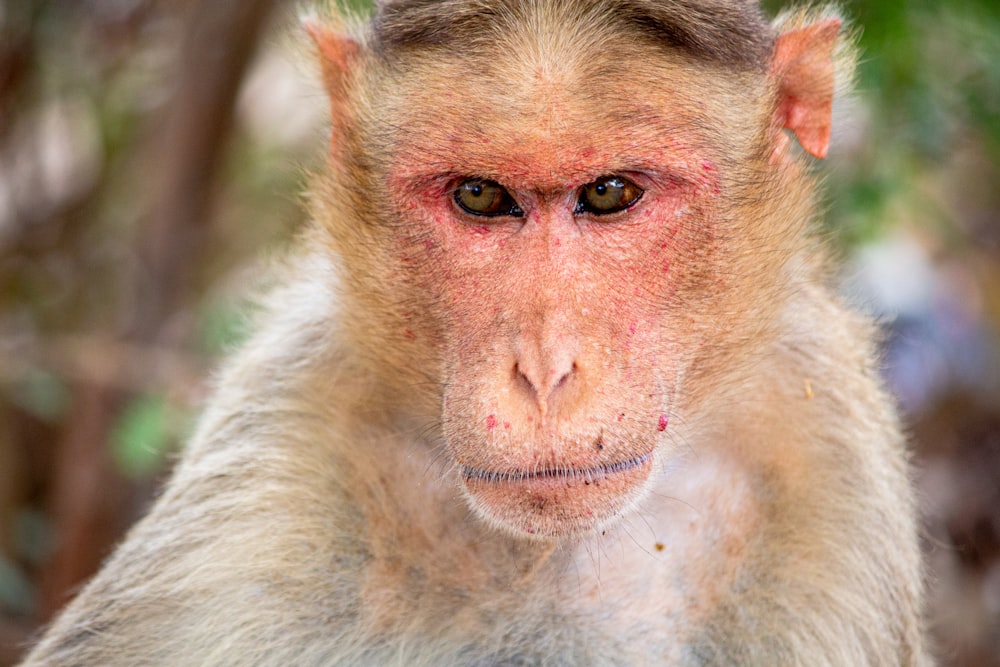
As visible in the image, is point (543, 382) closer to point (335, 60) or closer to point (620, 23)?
point (620, 23)

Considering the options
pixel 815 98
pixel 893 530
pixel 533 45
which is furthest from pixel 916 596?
pixel 533 45

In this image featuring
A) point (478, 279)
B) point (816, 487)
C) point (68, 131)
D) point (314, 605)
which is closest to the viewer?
point (478, 279)

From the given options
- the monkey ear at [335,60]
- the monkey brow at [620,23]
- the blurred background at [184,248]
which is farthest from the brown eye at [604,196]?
the blurred background at [184,248]

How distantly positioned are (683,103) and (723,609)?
1246 millimetres

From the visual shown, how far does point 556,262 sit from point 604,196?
230 mm

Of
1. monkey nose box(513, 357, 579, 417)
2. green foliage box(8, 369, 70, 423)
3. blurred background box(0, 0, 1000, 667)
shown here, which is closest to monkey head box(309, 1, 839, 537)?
monkey nose box(513, 357, 579, 417)

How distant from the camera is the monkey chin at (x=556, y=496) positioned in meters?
2.71

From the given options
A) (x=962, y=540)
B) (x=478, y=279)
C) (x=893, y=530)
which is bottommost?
(x=962, y=540)

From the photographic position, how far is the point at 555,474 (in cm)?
270

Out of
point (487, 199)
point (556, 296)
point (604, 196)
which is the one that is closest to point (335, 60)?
point (487, 199)

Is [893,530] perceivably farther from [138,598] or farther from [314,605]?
[138,598]

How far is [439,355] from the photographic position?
10.0 ft

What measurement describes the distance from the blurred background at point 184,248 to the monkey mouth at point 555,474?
2.28 meters

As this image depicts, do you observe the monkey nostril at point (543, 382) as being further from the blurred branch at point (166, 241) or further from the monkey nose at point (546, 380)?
the blurred branch at point (166, 241)
